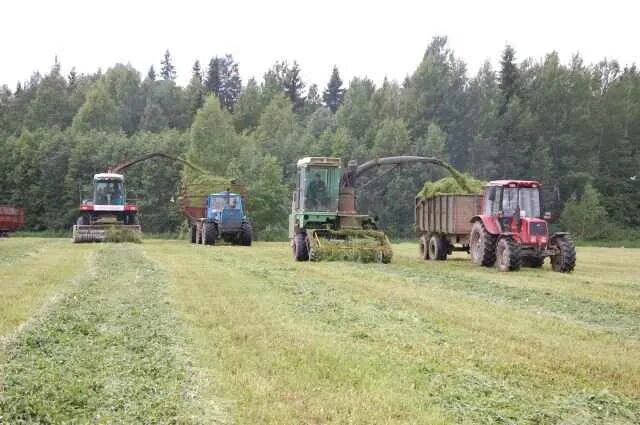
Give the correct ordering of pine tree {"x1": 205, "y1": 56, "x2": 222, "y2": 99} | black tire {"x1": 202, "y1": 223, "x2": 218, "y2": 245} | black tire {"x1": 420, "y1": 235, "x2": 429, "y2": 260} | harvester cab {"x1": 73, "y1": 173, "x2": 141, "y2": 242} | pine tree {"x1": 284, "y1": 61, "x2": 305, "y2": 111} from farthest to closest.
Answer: pine tree {"x1": 205, "y1": 56, "x2": 222, "y2": 99}, pine tree {"x1": 284, "y1": 61, "x2": 305, "y2": 111}, black tire {"x1": 202, "y1": 223, "x2": 218, "y2": 245}, harvester cab {"x1": 73, "y1": 173, "x2": 141, "y2": 242}, black tire {"x1": 420, "y1": 235, "x2": 429, "y2": 260}

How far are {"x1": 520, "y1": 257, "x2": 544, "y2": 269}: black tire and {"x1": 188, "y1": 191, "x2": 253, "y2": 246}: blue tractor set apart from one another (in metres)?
14.4

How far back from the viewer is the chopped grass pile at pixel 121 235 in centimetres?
3331

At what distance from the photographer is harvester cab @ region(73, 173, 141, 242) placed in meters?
33.7

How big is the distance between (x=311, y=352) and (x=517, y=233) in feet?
45.0

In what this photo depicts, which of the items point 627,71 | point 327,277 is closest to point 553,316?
point 327,277

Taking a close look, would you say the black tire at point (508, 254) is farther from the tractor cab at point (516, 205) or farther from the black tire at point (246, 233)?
the black tire at point (246, 233)

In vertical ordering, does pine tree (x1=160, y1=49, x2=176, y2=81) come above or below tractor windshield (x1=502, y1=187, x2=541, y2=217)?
above

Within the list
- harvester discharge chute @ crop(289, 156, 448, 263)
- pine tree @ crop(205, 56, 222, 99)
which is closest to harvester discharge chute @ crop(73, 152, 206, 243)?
harvester discharge chute @ crop(289, 156, 448, 263)

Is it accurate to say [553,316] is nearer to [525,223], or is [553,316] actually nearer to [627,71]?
[525,223]

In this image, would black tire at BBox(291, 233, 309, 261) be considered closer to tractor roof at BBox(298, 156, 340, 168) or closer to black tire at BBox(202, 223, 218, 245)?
tractor roof at BBox(298, 156, 340, 168)

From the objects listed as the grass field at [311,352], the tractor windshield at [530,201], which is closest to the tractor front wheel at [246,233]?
the tractor windshield at [530,201]

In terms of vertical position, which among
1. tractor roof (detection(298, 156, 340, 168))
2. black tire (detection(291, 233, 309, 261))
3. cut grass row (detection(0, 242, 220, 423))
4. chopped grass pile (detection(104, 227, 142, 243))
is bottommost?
cut grass row (detection(0, 242, 220, 423))

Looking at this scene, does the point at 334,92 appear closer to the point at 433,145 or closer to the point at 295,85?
the point at 295,85

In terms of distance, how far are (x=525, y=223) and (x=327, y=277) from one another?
6.26 meters
